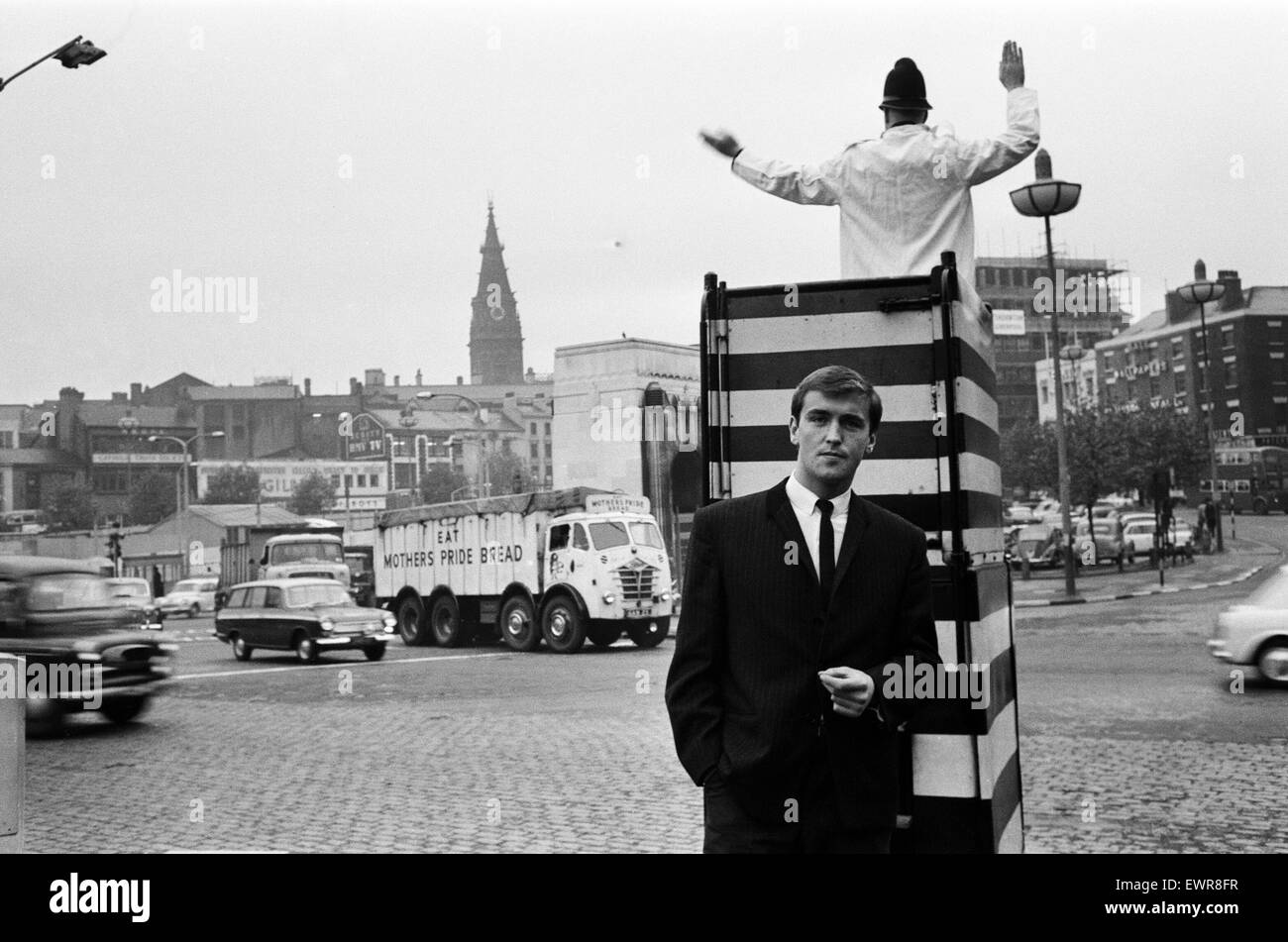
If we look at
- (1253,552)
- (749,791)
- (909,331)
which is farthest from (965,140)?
(1253,552)

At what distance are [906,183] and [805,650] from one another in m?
2.21

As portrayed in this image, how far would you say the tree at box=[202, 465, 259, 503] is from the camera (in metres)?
73.6

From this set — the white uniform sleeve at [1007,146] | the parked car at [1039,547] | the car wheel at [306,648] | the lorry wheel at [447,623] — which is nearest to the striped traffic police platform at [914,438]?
the white uniform sleeve at [1007,146]

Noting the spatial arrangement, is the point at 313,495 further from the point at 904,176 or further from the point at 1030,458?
the point at 904,176

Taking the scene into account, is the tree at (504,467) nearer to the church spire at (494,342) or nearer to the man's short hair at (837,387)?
the man's short hair at (837,387)

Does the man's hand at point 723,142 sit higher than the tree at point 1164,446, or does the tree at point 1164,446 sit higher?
the tree at point 1164,446

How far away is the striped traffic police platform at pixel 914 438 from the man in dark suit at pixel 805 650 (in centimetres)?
110

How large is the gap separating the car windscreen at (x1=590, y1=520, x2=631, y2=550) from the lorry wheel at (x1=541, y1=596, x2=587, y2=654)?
121 centimetres

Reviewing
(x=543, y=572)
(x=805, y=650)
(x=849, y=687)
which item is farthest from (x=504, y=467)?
(x=849, y=687)

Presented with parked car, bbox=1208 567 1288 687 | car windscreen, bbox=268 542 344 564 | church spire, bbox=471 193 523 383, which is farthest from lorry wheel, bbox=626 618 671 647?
church spire, bbox=471 193 523 383

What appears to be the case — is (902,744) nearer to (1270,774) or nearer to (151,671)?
(1270,774)

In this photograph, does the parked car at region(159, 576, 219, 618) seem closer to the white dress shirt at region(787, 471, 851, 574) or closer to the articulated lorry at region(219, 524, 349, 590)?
the articulated lorry at region(219, 524, 349, 590)

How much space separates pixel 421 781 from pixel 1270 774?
5.63 m

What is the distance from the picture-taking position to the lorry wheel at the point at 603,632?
23422 mm
